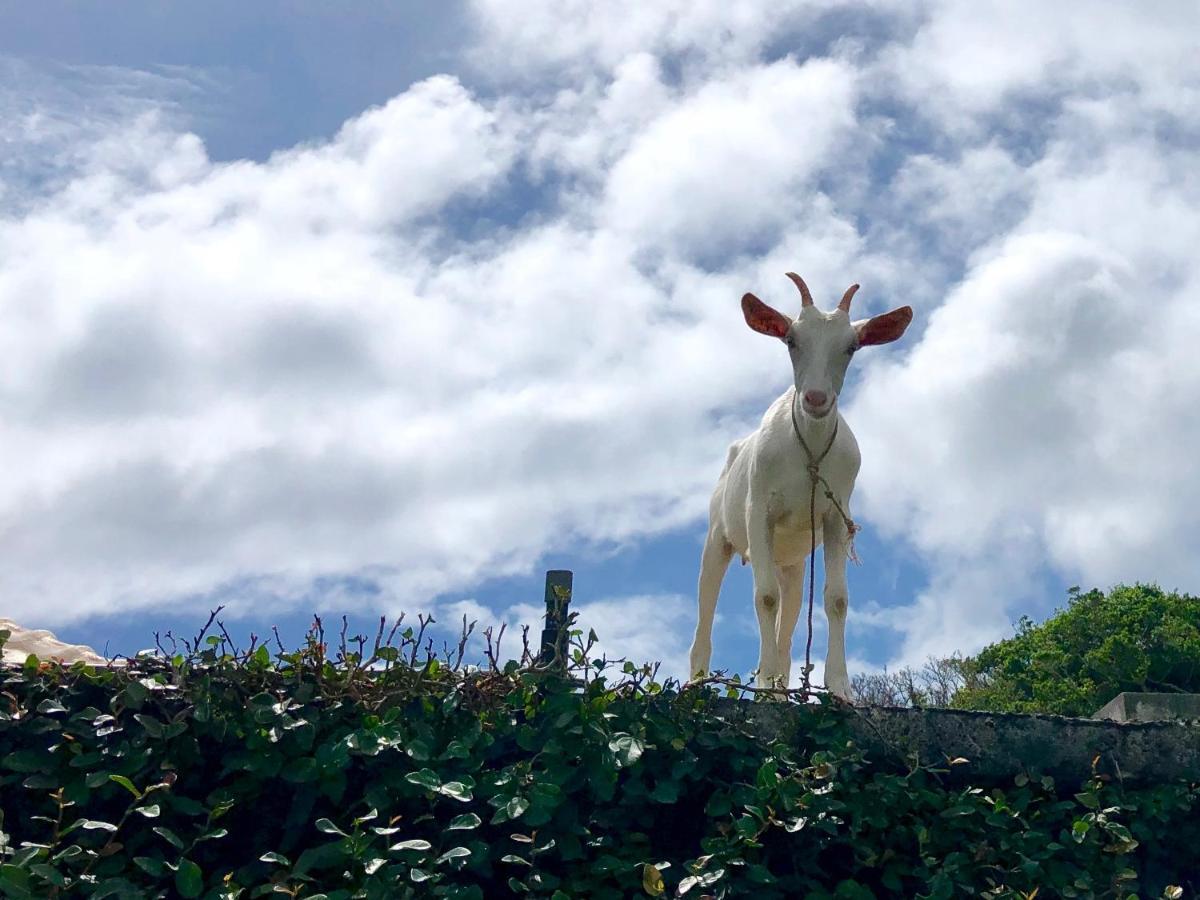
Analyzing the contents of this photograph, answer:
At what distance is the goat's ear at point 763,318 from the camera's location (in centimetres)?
696

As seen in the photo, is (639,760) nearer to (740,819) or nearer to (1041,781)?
(740,819)

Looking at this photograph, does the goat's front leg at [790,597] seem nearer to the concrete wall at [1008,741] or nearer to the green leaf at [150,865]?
the concrete wall at [1008,741]

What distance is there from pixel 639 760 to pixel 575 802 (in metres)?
0.30

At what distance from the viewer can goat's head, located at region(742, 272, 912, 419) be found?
6652 millimetres

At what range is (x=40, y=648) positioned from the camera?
6191 millimetres

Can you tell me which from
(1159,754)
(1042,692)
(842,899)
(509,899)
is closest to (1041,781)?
(1159,754)

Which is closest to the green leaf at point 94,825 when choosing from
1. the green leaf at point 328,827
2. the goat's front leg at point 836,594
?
the green leaf at point 328,827

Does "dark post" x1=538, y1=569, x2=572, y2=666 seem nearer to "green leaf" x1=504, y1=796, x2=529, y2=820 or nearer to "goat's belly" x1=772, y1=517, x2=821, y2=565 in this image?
"green leaf" x1=504, y1=796, x2=529, y2=820

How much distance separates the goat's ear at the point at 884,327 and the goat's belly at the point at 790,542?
106 cm

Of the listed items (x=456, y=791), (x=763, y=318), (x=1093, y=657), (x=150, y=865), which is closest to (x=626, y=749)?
(x=456, y=791)

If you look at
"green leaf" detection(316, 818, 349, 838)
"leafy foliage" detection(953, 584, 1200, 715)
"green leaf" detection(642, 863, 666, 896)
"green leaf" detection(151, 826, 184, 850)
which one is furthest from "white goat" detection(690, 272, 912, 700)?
"leafy foliage" detection(953, 584, 1200, 715)

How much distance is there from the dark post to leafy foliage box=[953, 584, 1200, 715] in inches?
651

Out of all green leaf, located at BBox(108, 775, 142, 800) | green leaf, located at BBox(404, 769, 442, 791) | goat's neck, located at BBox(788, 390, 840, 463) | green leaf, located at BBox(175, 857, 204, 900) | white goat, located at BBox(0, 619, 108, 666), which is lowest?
green leaf, located at BBox(175, 857, 204, 900)

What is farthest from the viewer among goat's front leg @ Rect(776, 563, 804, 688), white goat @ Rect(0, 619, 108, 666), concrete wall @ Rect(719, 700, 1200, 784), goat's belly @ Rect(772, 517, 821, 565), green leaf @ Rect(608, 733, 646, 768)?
goat's front leg @ Rect(776, 563, 804, 688)
